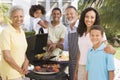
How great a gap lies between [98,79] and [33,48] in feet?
4.63

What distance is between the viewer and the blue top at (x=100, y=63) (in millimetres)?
2939

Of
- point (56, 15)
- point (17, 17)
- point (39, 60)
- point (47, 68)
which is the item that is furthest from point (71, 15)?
point (17, 17)

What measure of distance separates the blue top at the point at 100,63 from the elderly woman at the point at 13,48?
2.22 feet

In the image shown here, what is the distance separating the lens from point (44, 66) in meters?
3.90

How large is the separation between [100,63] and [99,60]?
0.03 meters

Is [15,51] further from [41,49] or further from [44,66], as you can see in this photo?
[41,49]

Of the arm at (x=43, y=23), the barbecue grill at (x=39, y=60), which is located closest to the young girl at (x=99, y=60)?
the barbecue grill at (x=39, y=60)

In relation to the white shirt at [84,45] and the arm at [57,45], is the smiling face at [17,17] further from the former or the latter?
the arm at [57,45]

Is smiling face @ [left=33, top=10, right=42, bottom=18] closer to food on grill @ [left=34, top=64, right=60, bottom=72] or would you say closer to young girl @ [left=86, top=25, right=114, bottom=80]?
food on grill @ [left=34, top=64, right=60, bottom=72]

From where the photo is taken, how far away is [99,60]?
2.96 meters

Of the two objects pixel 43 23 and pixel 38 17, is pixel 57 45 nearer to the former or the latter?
pixel 43 23

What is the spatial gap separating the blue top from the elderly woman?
68cm

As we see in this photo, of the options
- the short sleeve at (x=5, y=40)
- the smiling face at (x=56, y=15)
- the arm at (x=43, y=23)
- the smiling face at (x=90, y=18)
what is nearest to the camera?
the short sleeve at (x=5, y=40)

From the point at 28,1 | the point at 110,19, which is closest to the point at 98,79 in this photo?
the point at 110,19
